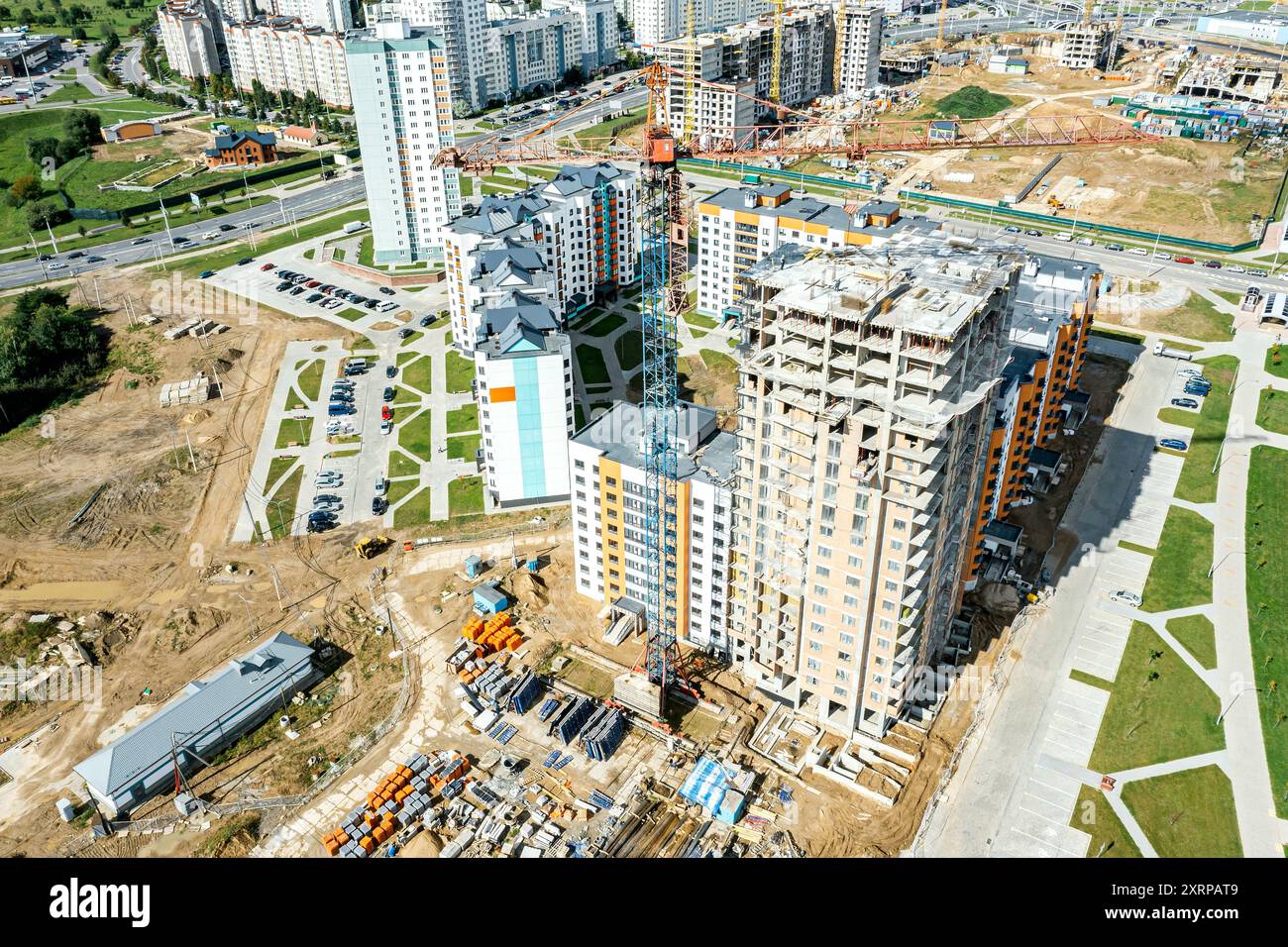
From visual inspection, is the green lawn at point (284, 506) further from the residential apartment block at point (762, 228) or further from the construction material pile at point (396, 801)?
the residential apartment block at point (762, 228)

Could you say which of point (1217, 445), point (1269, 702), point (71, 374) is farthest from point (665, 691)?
point (71, 374)

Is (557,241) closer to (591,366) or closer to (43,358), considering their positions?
(591,366)

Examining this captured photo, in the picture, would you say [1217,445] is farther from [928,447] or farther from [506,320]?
[506,320]

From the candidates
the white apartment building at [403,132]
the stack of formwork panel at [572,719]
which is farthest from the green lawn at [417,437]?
the stack of formwork panel at [572,719]

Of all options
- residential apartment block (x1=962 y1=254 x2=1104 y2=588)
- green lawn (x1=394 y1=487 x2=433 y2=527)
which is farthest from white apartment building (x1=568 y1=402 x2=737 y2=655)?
residential apartment block (x1=962 y1=254 x2=1104 y2=588)

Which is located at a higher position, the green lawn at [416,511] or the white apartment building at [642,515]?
the white apartment building at [642,515]

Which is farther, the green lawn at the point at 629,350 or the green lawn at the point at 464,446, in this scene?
the green lawn at the point at 629,350

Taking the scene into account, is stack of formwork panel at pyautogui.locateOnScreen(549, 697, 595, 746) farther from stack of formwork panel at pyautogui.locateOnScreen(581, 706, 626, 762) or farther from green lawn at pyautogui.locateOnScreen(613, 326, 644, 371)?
green lawn at pyautogui.locateOnScreen(613, 326, 644, 371)
